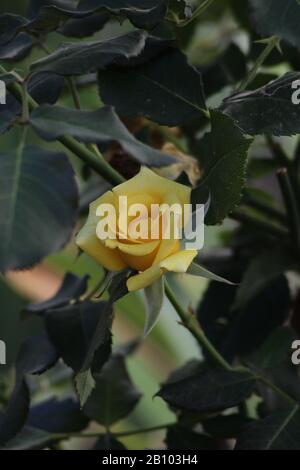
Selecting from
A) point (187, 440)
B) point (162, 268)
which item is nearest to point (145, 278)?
point (162, 268)

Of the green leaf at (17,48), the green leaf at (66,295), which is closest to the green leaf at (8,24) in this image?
the green leaf at (17,48)

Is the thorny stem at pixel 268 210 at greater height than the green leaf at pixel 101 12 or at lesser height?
lesser

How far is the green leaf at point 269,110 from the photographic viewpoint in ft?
1.80

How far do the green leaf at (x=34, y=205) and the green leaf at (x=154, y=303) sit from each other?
93 millimetres

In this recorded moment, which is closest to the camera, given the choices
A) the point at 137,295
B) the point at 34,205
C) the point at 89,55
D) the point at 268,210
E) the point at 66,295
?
the point at 34,205

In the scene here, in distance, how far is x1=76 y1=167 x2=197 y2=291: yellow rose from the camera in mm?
475

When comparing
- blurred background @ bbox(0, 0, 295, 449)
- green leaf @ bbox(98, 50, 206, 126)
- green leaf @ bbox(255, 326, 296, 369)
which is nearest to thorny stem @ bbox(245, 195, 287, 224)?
blurred background @ bbox(0, 0, 295, 449)

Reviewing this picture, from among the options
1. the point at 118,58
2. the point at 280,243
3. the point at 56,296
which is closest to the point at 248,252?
the point at 280,243

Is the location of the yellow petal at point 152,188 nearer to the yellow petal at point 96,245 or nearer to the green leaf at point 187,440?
the yellow petal at point 96,245

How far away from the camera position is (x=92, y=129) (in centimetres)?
45

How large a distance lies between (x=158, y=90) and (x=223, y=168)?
122 mm

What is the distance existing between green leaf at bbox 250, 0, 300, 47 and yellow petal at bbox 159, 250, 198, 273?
6.1 inches

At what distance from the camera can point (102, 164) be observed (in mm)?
549

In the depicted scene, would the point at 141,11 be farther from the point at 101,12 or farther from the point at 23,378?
the point at 23,378
